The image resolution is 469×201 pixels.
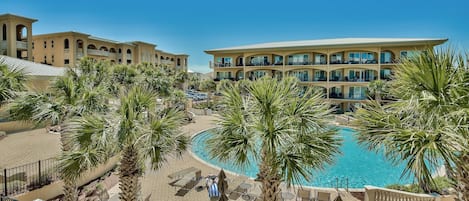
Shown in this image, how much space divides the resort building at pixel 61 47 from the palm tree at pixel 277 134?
25654mm

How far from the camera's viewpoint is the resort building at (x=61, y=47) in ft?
130

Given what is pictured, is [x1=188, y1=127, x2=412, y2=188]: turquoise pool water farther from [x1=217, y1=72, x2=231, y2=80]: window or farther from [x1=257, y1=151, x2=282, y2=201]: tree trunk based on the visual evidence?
[x1=217, y1=72, x2=231, y2=80]: window

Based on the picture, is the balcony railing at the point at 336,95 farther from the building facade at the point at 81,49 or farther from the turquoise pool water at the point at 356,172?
the building facade at the point at 81,49

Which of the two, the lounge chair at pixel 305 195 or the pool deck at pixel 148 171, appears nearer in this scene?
the lounge chair at pixel 305 195

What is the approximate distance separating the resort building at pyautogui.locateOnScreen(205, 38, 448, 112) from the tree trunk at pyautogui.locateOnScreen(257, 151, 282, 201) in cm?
3107

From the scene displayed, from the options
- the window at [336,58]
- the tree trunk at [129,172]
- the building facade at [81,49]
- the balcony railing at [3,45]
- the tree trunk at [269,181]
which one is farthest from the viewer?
the building facade at [81,49]

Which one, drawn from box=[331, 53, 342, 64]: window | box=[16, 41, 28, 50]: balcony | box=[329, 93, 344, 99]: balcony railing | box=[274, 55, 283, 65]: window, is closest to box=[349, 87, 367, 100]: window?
box=[329, 93, 344, 99]: balcony railing

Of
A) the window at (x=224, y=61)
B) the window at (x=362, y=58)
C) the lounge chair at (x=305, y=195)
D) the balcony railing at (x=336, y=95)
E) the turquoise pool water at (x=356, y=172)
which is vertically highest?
the window at (x=224, y=61)

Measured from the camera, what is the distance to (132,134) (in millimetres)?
6305

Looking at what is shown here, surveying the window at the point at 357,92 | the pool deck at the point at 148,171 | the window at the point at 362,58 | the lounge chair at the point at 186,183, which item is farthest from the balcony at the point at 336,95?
the lounge chair at the point at 186,183

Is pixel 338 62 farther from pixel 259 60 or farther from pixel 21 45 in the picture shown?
pixel 21 45

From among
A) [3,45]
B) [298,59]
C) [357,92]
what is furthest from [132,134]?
[3,45]

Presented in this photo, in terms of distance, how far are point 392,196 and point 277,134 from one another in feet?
18.7

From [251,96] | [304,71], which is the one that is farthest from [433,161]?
[304,71]
